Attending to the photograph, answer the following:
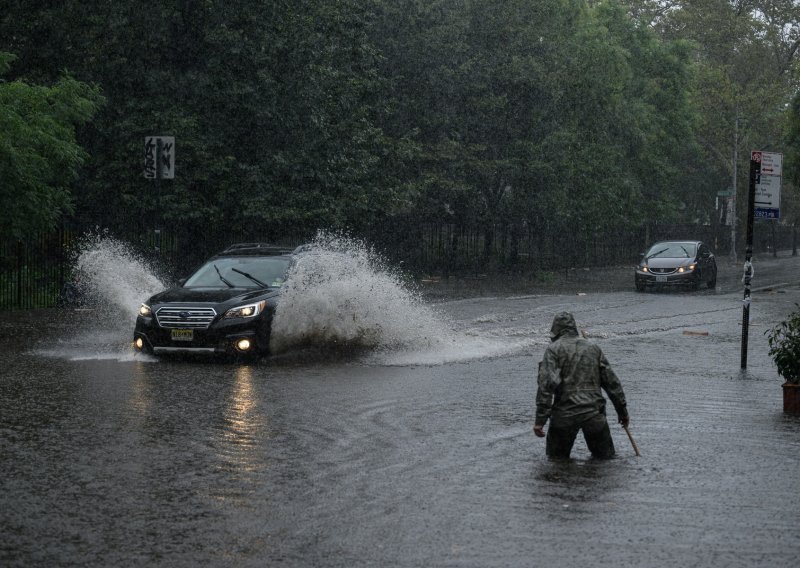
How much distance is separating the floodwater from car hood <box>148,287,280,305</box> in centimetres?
68

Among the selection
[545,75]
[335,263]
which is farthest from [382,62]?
[335,263]

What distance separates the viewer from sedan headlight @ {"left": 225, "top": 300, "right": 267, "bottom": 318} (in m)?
16.2

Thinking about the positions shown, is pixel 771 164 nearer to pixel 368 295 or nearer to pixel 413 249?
pixel 368 295

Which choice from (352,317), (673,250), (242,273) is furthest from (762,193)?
(673,250)

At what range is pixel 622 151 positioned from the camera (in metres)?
50.8

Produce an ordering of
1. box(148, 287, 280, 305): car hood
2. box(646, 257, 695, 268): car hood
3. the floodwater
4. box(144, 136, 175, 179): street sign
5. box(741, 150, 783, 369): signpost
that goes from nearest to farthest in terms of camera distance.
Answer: the floodwater, box(741, 150, 783, 369): signpost, box(148, 287, 280, 305): car hood, box(144, 136, 175, 179): street sign, box(646, 257, 695, 268): car hood

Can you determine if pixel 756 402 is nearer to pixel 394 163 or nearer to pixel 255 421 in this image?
pixel 255 421

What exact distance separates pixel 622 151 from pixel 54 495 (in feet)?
147

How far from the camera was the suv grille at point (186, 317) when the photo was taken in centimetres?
1614

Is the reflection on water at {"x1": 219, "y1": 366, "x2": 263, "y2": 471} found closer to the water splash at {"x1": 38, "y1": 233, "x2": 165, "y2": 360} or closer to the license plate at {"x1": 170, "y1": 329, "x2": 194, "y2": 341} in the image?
the license plate at {"x1": 170, "y1": 329, "x2": 194, "y2": 341}

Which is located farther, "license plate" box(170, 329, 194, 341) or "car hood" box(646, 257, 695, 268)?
"car hood" box(646, 257, 695, 268)

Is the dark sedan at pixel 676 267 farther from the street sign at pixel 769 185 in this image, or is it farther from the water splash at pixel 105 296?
the street sign at pixel 769 185

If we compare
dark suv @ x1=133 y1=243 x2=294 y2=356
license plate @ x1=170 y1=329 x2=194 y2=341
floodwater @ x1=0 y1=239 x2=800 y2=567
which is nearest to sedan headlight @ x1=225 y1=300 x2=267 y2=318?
dark suv @ x1=133 y1=243 x2=294 y2=356

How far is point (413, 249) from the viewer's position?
134ft
